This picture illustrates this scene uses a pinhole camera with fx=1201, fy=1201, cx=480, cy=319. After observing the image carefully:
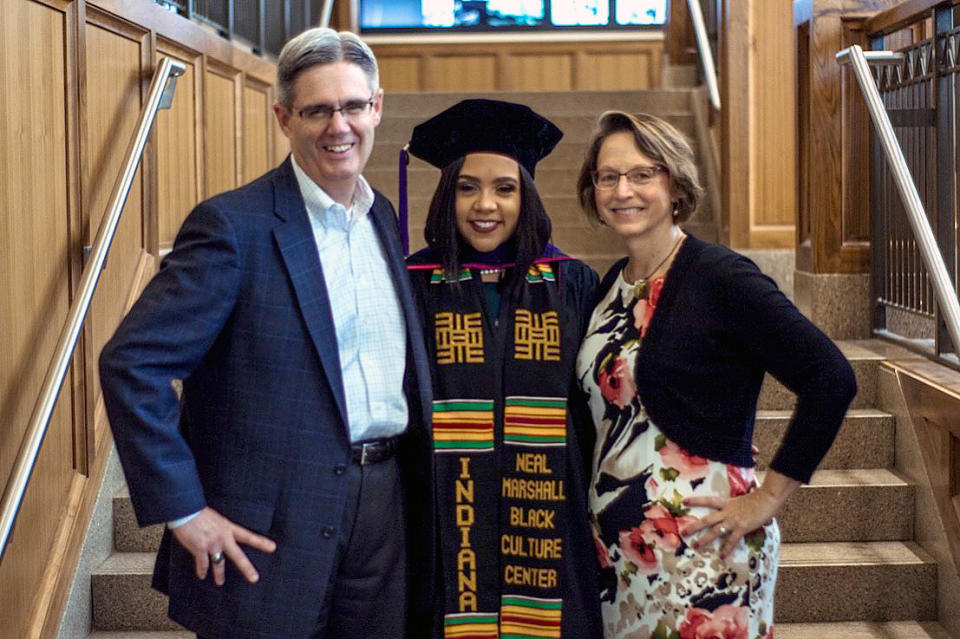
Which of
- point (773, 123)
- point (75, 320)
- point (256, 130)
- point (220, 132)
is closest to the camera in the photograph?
point (75, 320)

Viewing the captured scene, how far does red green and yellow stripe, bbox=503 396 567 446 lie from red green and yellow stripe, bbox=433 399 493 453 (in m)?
0.04

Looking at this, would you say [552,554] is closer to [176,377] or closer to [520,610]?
[520,610]

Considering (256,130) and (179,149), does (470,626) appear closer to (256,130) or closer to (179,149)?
(179,149)

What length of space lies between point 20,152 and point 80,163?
37cm

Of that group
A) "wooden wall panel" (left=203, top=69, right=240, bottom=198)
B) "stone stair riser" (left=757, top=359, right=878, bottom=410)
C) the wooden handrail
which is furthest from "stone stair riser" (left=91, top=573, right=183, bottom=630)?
the wooden handrail

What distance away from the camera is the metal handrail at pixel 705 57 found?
21.5 ft

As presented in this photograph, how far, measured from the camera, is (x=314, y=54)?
72.4 inches

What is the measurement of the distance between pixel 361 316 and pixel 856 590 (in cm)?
A: 198

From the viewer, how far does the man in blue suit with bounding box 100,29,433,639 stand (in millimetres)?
1733

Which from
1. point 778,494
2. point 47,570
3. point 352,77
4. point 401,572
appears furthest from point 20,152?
point 778,494

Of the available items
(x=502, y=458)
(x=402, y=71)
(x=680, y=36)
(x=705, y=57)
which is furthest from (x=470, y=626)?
(x=402, y=71)

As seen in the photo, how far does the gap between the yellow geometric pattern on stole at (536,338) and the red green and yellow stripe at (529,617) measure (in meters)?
0.44

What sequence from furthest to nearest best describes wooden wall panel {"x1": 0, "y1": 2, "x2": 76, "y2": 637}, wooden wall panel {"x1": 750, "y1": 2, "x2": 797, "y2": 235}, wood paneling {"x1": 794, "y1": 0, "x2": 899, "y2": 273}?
wooden wall panel {"x1": 750, "y1": 2, "x2": 797, "y2": 235} < wood paneling {"x1": 794, "y1": 0, "x2": 899, "y2": 273} < wooden wall panel {"x1": 0, "y1": 2, "x2": 76, "y2": 637}

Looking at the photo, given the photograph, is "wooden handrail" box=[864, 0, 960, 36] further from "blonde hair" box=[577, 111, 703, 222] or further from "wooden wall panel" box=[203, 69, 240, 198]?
"wooden wall panel" box=[203, 69, 240, 198]
